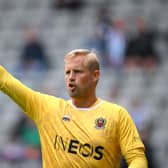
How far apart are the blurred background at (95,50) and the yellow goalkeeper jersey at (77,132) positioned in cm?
679

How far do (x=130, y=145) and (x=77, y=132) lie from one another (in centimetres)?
54

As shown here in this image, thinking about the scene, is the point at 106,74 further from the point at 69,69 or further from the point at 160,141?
the point at 69,69

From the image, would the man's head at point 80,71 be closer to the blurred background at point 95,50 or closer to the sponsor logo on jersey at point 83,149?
the sponsor logo on jersey at point 83,149

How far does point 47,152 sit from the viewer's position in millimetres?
8914

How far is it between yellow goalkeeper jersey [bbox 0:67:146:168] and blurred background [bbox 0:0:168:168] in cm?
679

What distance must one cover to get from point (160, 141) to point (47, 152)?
9.21 meters

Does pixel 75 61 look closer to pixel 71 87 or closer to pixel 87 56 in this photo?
pixel 87 56

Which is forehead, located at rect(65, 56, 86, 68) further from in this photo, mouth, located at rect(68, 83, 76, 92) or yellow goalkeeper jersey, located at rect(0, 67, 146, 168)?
yellow goalkeeper jersey, located at rect(0, 67, 146, 168)

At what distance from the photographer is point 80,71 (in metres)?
8.94

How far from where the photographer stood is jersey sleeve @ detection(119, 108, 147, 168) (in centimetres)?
855

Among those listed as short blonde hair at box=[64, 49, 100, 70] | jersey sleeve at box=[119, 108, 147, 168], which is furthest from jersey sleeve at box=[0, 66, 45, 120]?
jersey sleeve at box=[119, 108, 147, 168]

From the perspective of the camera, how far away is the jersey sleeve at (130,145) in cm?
855

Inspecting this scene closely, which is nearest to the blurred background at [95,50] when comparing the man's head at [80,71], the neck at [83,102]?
the neck at [83,102]

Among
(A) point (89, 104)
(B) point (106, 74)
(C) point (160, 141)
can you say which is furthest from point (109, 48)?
(A) point (89, 104)
